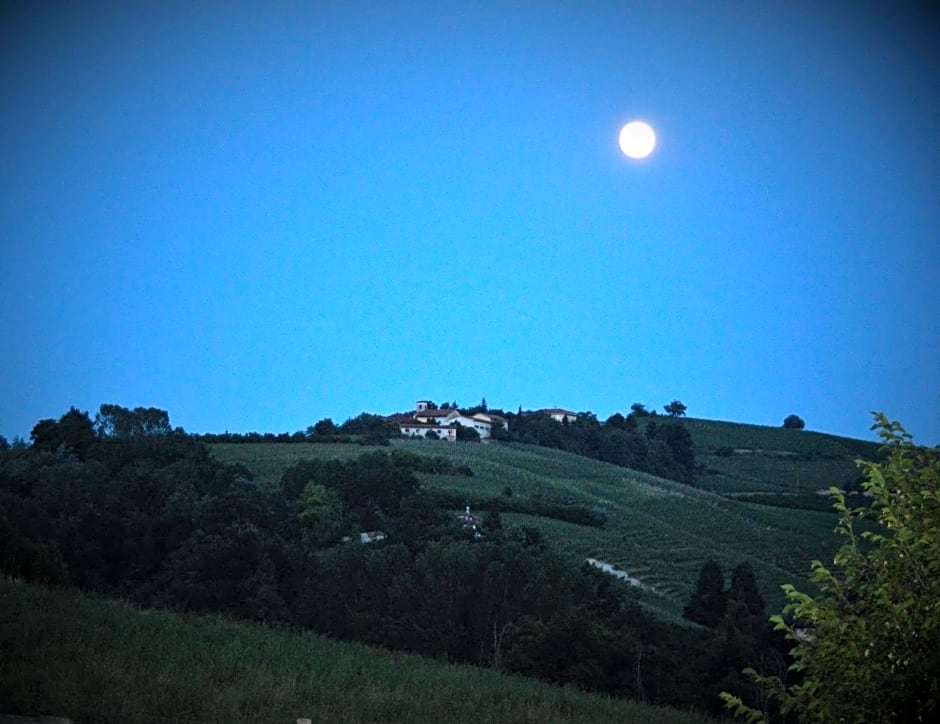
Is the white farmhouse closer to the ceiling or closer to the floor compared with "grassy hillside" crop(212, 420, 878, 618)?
closer to the ceiling

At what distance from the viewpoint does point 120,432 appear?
6938 cm

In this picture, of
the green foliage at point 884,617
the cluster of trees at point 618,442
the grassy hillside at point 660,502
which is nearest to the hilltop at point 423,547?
the grassy hillside at point 660,502

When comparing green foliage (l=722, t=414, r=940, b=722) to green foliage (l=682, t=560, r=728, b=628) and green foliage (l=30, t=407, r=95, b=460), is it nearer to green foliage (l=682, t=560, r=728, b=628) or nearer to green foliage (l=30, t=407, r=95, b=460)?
green foliage (l=682, t=560, r=728, b=628)

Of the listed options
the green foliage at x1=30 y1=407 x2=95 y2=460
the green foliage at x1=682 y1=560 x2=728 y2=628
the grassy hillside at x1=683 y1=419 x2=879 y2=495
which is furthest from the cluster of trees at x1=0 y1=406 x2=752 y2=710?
the grassy hillside at x1=683 y1=419 x2=879 y2=495

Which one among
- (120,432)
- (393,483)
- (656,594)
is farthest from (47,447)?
(656,594)

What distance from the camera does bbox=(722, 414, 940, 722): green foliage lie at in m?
4.52

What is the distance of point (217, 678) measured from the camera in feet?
38.5

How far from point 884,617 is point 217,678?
31.0 feet

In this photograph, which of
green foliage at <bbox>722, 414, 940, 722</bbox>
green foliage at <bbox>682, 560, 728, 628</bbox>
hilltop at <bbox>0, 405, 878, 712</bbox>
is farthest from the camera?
green foliage at <bbox>682, 560, 728, 628</bbox>

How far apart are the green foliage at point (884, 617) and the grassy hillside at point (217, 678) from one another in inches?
260

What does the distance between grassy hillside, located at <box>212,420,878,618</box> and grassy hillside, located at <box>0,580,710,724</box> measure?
82.8 feet

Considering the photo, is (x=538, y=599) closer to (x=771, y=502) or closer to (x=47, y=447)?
(x=47, y=447)

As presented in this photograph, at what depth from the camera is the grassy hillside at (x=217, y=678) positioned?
945cm

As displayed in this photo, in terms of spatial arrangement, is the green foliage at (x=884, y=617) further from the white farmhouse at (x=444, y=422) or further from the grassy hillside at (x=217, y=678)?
the white farmhouse at (x=444, y=422)
